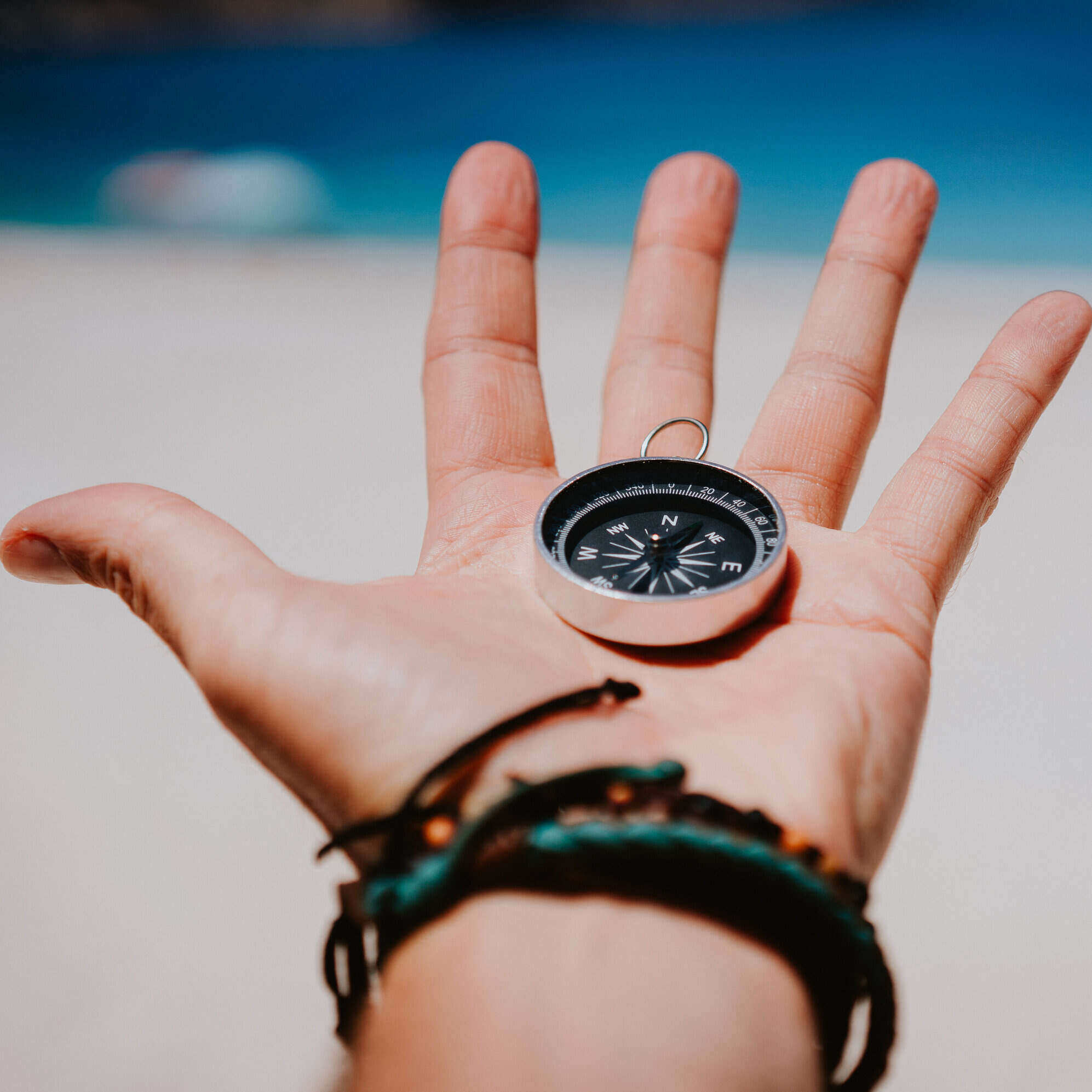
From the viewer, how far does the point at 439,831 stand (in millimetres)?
1560

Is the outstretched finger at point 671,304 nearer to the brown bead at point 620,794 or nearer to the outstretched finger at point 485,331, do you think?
the outstretched finger at point 485,331

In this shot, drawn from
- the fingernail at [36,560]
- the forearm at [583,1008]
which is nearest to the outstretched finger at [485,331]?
the fingernail at [36,560]

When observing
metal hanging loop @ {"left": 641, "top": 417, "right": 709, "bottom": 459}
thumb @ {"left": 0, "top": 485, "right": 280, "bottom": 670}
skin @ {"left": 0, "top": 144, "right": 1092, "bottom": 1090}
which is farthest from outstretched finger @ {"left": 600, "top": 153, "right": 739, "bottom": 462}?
thumb @ {"left": 0, "top": 485, "right": 280, "bottom": 670}

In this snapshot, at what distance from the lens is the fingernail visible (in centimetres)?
206

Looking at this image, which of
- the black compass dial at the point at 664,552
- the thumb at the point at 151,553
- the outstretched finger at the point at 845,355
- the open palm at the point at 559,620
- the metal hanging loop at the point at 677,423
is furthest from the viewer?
the outstretched finger at the point at 845,355

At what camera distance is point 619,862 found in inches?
58.3

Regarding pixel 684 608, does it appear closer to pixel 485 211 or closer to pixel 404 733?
pixel 404 733

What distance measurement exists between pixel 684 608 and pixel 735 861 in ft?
2.09

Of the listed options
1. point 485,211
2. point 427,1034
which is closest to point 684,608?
point 427,1034

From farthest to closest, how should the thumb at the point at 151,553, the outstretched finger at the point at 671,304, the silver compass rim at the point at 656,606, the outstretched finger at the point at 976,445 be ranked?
the outstretched finger at the point at 671,304 → the outstretched finger at the point at 976,445 → the silver compass rim at the point at 656,606 → the thumb at the point at 151,553

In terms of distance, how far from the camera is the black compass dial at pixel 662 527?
2.15 metres

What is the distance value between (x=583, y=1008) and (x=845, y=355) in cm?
231

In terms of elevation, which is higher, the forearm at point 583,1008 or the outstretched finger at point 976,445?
the outstretched finger at point 976,445

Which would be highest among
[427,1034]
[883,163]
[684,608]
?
[883,163]
